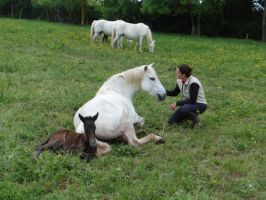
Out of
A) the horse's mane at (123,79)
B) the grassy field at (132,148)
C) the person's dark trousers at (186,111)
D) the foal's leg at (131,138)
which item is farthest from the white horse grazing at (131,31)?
the foal's leg at (131,138)

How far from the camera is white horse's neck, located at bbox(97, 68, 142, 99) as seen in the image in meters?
8.17

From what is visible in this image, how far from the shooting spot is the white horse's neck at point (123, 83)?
8172 millimetres

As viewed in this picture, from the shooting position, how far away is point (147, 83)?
841 centimetres

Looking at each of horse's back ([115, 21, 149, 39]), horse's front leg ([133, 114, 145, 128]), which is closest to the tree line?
horse's back ([115, 21, 149, 39])

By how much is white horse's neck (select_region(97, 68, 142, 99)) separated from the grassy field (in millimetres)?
792

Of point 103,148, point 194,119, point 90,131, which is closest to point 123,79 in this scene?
point 194,119

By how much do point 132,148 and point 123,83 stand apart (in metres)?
1.58

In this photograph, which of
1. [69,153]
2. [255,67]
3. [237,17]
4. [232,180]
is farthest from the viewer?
[237,17]

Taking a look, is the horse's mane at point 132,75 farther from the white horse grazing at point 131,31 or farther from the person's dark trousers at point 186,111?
the white horse grazing at point 131,31

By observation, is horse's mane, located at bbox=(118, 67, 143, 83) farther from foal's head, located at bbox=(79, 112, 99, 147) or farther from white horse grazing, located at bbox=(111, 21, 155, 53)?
white horse grazing, located at bbox=(111, 21, 155, 53)

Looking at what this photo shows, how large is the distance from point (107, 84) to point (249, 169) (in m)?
3.02

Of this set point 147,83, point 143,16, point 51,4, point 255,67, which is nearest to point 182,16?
point 143,16

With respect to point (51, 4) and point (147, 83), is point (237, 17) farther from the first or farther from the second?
point (147, 83)

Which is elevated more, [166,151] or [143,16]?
[143,16]
